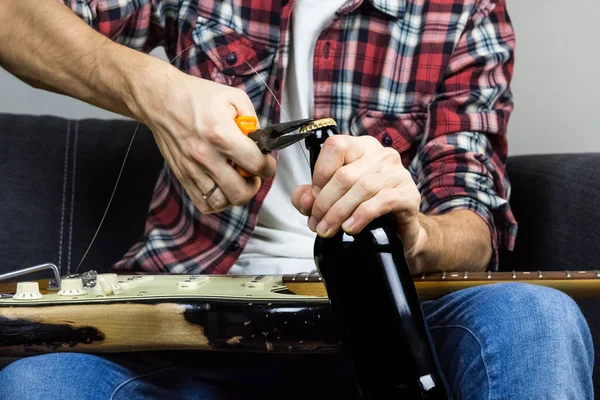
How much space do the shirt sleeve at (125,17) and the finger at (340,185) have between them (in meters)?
0.65

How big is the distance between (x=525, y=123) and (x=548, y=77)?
117 millimetres

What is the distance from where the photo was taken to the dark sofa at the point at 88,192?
4.83 feet

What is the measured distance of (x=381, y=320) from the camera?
722 millimetres

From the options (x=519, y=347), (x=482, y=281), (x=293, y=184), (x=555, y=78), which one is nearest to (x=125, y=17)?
(x=293, y=184)

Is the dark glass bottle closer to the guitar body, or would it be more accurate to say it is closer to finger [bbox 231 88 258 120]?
the guitar body

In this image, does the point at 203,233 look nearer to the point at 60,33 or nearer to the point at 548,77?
the point at 60,33

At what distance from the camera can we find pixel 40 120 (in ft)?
5.34

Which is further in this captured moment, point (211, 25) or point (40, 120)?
point (40, 120)

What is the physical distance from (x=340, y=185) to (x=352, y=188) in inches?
0.4

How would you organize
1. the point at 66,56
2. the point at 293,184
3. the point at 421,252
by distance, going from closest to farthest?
the point at 421,252 → the point at 66,56 → the point at 293,184

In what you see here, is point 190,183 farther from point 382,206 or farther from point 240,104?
point 382,206

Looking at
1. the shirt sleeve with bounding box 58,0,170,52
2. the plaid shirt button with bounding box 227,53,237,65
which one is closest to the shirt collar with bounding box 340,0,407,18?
the plaid shirt button with bounding box 227,53,237,65

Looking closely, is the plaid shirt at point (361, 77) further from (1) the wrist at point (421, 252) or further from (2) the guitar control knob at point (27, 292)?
(2) the guitar control knob at point (27, 292)

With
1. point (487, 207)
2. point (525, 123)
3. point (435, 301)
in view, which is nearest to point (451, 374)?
point (435, 301)
